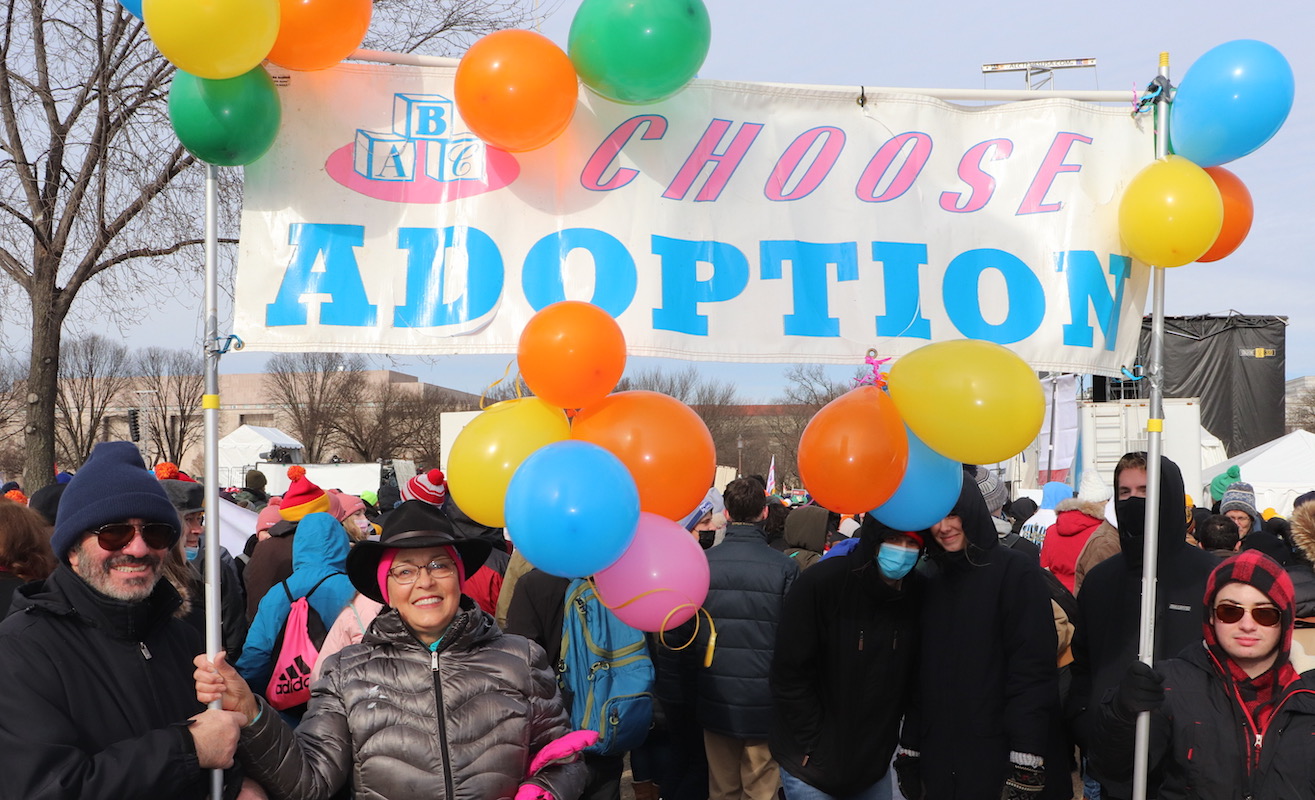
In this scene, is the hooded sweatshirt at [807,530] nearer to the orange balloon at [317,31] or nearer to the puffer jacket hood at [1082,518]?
the puffer jacket hood at [1082,518]

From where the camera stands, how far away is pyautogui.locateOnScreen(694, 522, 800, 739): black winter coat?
207 inches

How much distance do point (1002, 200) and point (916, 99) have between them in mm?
484

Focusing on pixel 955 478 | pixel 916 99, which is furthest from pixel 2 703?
pixel 916 99

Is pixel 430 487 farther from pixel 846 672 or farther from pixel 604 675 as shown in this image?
pixel 846 672

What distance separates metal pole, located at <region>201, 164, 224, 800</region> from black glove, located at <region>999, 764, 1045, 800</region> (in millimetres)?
2722

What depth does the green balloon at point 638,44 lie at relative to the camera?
321 cm

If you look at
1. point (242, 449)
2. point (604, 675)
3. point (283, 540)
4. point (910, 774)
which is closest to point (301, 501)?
point (283, 540)

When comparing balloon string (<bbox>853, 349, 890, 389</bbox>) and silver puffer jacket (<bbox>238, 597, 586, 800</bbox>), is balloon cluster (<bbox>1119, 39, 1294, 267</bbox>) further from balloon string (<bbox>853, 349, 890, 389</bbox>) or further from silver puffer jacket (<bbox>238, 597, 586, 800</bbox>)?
silver puffer jacket (<bbox>238, 597, 586, 800</bbox>)

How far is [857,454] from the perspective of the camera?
3291 mm

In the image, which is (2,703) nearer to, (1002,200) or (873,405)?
(873,405)

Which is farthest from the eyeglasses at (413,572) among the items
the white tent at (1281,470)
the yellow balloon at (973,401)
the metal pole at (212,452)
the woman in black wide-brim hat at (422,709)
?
the white tent at (1281,470)

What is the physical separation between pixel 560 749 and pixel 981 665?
1.77 metres

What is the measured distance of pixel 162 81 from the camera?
955 cm

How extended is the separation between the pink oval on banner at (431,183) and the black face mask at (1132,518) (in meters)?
2.68
